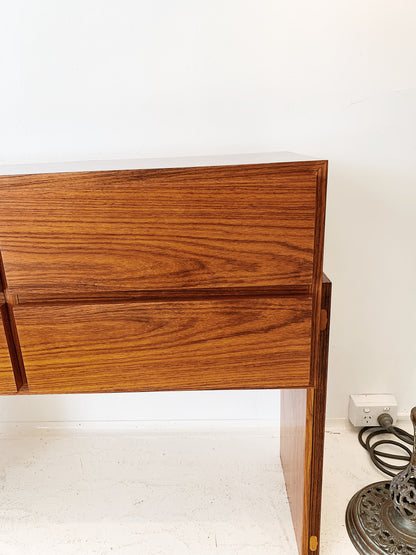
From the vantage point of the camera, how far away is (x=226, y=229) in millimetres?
754

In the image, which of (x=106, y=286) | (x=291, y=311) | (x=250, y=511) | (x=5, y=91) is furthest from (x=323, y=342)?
(x=5, y=91)

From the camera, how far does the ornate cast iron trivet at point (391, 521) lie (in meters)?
0.95

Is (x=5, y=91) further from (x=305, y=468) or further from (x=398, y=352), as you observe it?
(x=398, y=352)

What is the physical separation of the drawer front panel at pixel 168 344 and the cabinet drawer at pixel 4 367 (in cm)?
3

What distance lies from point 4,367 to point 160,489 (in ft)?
1.78

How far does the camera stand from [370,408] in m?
1.32

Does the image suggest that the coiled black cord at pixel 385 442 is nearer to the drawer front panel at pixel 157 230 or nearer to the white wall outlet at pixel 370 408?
the white wall outlet at pixel 370 408

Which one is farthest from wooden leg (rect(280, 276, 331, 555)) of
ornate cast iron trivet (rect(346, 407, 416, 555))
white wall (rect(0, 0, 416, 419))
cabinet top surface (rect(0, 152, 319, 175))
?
white wall (rect(0, 0, 416, 419))

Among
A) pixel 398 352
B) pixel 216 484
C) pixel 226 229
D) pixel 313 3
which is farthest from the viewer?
pixel 398 352

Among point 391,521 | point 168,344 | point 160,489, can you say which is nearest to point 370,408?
point 391,521

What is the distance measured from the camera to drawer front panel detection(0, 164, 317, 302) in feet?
2.40

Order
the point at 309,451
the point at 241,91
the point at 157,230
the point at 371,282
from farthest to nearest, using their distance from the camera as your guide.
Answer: the point at 371,282, the point at 241,91, the point at 309,451, the point at 157,230

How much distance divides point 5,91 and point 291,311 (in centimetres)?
87

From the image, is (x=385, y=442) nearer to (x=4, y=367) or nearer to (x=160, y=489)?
(x=160, y=489)
